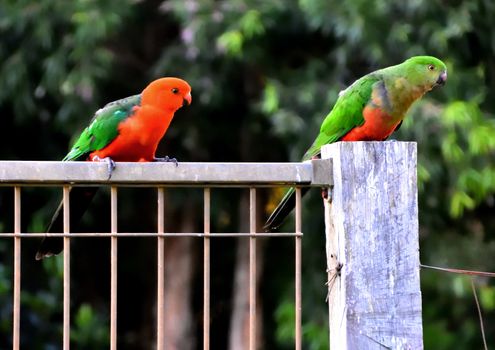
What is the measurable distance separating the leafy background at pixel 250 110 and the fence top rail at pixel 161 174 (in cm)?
389

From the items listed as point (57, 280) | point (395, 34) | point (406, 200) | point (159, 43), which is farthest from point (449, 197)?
point (406, 200)

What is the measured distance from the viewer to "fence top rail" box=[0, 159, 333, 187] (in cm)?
229

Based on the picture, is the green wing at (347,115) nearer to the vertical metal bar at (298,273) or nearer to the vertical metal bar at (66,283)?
the vertical metal bar at (298,273)

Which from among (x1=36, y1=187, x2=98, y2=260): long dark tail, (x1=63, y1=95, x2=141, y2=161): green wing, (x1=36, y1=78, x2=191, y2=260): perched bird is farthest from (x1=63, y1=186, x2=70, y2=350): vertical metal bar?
(x1=63, y1=95, x2=141, y2=161): green wing

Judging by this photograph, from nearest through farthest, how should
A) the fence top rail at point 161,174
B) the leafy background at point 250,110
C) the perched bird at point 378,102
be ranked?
1. the fence top rail at point 161,174
2. the perched bird at point 378,102
3. the leafy background at point 250,110

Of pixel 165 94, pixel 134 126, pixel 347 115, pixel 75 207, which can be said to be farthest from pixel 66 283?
pixel 347 115

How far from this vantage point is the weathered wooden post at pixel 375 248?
235cm

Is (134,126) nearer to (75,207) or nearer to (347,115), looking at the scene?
(75,207)

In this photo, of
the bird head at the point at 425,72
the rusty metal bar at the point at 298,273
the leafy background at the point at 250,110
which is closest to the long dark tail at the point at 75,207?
the rusty metal bar at the point at 298,273

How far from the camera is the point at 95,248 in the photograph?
826 centimetres

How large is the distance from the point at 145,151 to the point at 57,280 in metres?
4.11

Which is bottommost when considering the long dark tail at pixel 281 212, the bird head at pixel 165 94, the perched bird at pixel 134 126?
the long dark tail at pixel 281 212

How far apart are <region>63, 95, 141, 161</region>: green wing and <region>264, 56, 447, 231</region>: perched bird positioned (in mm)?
740

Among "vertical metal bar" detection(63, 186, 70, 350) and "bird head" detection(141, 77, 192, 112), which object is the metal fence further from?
"bird head" detection(141, 77, 192, 112)
